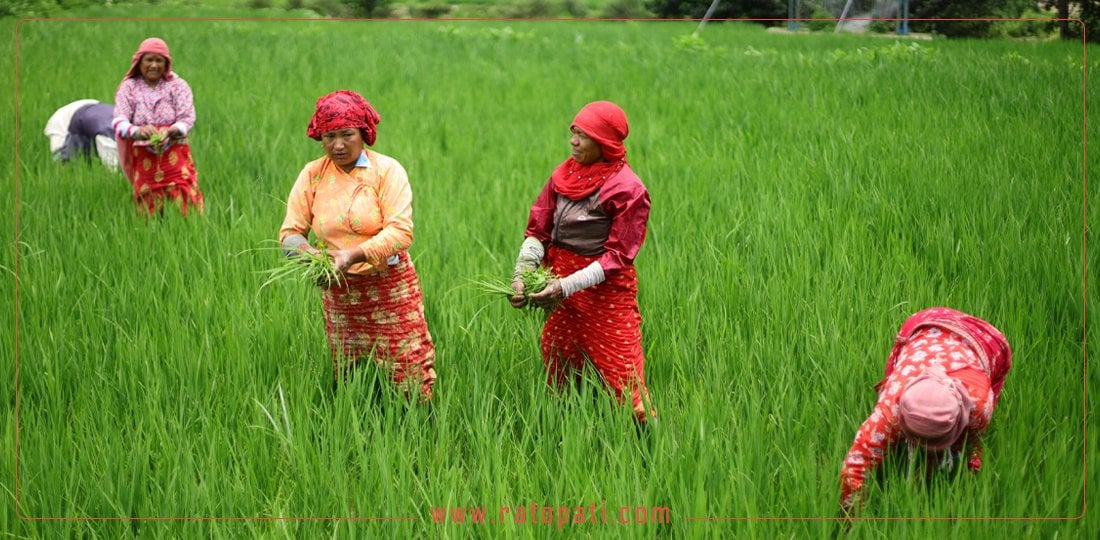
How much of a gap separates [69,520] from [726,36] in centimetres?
1413

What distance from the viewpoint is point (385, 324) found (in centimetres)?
269

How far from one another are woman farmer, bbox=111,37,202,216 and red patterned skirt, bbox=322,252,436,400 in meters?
2.30

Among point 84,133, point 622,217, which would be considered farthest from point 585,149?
point 84,133

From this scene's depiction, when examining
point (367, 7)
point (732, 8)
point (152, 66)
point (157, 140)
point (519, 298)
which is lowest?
point (519, 298)

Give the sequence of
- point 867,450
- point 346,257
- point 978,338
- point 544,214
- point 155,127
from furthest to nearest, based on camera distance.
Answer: point 155,127
point 544,214
point 346,257
point 978,338
point 867,450

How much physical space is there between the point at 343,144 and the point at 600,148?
0.74 m

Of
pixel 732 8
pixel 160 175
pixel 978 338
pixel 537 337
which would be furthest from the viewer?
pixel 732 8

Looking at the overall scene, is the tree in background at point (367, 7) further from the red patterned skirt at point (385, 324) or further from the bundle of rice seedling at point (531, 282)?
the bundle of rice seedling at point (531, 282)

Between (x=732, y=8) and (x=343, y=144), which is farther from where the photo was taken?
(x=732, y=8)

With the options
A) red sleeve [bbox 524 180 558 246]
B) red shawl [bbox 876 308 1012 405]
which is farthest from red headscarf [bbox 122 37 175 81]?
red shawl [bbox 876 308 1012 405]

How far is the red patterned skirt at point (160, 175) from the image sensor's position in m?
4.66

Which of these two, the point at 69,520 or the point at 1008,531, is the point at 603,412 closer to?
the point at 1008,531

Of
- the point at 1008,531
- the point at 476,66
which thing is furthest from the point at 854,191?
the point at 476,66

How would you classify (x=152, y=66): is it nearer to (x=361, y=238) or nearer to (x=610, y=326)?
(x=361, y=238)
